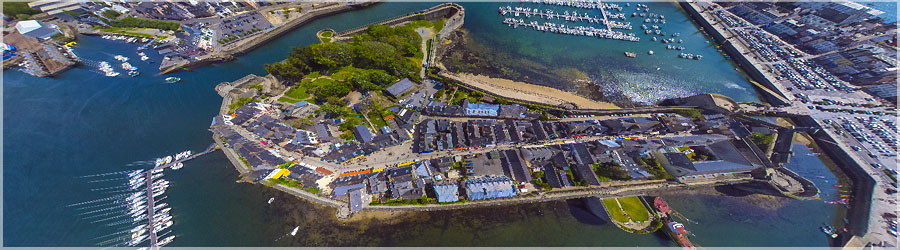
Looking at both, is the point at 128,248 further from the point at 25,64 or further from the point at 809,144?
the point at 809,144

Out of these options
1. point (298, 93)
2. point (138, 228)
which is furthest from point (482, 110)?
point (138, 228)

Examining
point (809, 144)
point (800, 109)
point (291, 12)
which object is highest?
point (291, 12)

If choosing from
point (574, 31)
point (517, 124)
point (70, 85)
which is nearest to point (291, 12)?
point (70, 85)

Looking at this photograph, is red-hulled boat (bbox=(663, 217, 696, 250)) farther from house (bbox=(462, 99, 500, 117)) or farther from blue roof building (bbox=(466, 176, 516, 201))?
house (bbox=(462, 99, 500, 117))

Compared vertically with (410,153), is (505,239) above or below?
below

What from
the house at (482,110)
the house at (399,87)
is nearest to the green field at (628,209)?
the house at (482,110)

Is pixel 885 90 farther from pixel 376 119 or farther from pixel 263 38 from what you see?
pixel 263 38

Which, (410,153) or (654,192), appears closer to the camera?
(654,192)

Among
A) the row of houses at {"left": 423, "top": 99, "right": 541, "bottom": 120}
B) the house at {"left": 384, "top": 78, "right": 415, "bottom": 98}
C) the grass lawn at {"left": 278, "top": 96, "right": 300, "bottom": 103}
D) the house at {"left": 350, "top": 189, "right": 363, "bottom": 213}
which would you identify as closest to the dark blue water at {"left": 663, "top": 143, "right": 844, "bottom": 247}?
the row of houses at {"left": 423, "top": 99, "right": 541, "bottom": 120}
